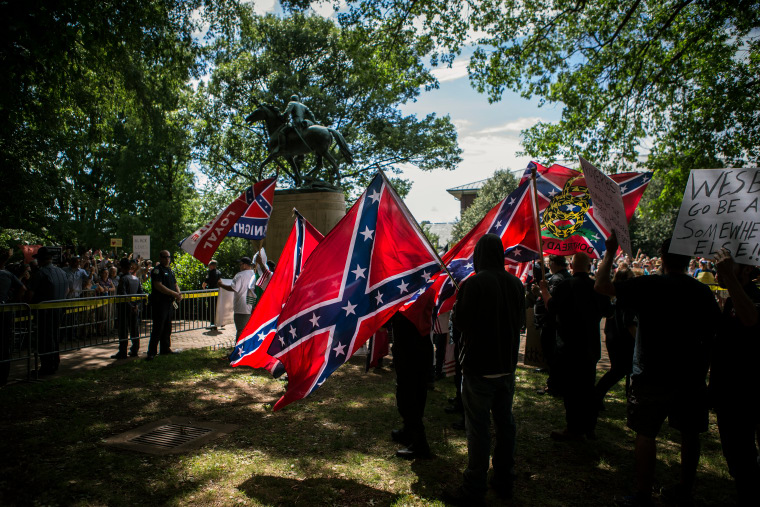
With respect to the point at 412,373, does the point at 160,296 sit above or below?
above

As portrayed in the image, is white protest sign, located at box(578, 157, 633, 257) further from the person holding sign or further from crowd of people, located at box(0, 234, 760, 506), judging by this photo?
the person holding sign

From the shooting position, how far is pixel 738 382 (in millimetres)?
3674

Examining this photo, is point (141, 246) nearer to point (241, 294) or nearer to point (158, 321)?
point (158, 321)

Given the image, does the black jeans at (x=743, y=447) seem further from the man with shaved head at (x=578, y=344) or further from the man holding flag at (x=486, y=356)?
the man with shaved head at (x=578, y=344)

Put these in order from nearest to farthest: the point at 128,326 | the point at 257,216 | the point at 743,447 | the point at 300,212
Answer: the point at 743,447 < the point at 257,216 < the point at 128,326 < the point at 300,212

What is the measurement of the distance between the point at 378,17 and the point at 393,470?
13337mm

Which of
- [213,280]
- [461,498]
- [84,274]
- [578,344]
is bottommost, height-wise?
[461,498]

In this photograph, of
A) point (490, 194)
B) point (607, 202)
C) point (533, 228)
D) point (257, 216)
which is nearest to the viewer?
point (607, 202)

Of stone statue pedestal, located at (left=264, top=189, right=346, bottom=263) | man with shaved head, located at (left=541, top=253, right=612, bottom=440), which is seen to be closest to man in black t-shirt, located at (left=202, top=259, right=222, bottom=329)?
stone statue pedestal, located at (left=264, top=189, right=346, bottom=263)

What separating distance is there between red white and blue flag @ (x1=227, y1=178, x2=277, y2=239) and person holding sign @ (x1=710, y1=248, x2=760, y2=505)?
653cm

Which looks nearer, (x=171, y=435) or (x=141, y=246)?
(x=171, y=435)

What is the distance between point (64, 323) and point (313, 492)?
271 inches

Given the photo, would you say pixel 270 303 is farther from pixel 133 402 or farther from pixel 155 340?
pixel 155 340

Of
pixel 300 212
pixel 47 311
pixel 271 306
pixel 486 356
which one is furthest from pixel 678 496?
pixel 300 212
